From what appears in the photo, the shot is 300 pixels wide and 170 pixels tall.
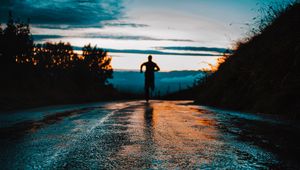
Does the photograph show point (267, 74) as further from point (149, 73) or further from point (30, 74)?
point (30, 74)

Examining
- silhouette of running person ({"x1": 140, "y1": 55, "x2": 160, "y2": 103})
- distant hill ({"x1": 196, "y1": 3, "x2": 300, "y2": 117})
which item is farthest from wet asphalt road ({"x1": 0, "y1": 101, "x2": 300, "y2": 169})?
silhouette of running person ({"x1": 140, "y1": 55, "x2": 160, "y2": 103})

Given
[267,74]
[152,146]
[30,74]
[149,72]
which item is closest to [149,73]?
[149,72]

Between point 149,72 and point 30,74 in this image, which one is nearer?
point 149,72

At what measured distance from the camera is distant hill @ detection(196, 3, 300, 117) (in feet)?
35.9

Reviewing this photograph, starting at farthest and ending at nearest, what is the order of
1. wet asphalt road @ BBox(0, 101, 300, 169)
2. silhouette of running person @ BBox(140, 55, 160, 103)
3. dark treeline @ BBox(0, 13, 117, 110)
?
1. dark treeline @ BBox(0, 13, 117, 110)
2. silhouette of running person @ BBox(140, 55, 160, 103)
3. wet asphalt road @ BBox(0, 101, 300, 169)

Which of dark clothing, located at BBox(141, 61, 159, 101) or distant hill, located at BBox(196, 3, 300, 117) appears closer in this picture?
distant hill, located at BBox(196, 3, 300, 117)

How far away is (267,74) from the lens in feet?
42.4

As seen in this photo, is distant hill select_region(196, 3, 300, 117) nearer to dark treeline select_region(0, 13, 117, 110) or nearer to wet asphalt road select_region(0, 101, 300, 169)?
wet asphalt road select_region(0, 101, 300, 169)

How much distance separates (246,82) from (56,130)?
29.1 ft

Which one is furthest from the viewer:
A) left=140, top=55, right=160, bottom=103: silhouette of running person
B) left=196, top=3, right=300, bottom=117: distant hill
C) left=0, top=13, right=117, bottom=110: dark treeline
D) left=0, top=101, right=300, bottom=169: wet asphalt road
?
left=0, top=13, right=117, bottom=110: dark treeline

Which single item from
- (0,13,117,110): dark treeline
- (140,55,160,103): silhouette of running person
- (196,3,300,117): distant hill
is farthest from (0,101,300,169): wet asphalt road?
(0,13,117,110): dark treeline

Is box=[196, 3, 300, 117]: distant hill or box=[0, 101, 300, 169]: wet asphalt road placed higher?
box=[196, 3, 300, 117]: distant hill

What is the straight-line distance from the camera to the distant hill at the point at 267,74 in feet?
35.9

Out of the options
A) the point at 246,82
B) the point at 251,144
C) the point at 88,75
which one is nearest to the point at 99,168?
the point at 251,144
